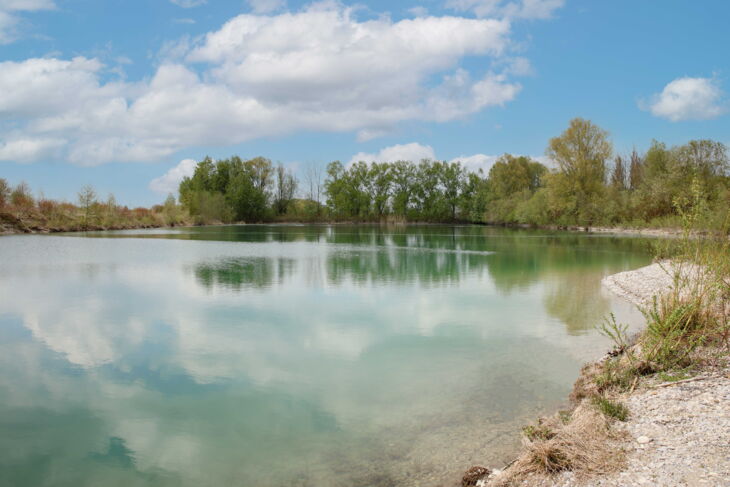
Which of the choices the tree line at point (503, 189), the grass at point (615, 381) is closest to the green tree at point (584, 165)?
the tree line at point (503, 189)

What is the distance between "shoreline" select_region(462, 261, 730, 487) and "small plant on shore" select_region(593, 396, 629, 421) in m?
0.05

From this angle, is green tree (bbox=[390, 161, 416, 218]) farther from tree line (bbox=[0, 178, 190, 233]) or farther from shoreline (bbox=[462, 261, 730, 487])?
shoreline (bbox=[462, 261, 730, 487])

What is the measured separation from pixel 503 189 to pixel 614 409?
219ft

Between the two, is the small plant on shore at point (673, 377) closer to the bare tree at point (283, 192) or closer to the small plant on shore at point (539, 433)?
the small plant on shore at point (539, 433)

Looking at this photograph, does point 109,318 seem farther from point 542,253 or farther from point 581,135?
point 581,135

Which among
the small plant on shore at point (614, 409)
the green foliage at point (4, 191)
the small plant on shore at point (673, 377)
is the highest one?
the green foliage at point (4, 191)

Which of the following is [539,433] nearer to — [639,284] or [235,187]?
[639,284]

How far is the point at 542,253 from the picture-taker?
993 inches

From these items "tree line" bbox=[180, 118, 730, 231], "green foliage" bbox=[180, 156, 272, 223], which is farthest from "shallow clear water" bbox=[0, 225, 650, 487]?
"green foliage" bbox=[180, 156, 272, 223]

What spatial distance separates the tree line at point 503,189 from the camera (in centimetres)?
4325

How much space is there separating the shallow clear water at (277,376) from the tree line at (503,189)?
28032 millimetres

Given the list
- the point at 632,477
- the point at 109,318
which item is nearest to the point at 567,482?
the point at 632,477

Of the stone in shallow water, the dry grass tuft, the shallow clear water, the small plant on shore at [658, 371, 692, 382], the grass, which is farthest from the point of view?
the small plant on shore at [658, 371, 692, 382]

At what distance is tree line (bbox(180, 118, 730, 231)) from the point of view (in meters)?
43.2
